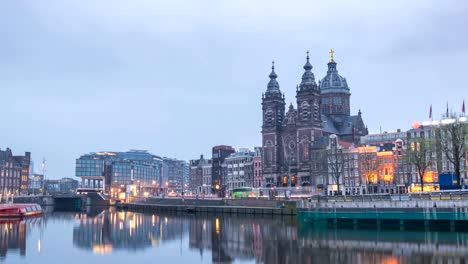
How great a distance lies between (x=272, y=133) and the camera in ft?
613

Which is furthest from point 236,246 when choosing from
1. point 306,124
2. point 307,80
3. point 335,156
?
point 307,80

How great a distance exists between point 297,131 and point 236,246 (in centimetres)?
11383

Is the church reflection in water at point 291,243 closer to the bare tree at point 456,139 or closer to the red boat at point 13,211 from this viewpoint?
the bare tree at point 456,139

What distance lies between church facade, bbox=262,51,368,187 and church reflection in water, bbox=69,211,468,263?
8046cm

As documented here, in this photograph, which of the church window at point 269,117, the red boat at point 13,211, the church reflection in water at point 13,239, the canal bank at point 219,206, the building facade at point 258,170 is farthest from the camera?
the building facade at point 258,170

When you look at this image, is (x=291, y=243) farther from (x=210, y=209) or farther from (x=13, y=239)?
(x=210, y=209)

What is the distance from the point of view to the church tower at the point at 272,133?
185 meters

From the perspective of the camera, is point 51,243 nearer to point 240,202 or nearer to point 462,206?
point 462,206

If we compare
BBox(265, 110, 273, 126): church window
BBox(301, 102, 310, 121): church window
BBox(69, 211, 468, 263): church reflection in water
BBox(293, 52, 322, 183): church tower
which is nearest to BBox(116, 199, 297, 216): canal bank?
BBox(69, 211, 468, 263): church reflection in water

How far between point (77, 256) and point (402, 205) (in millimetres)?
48517

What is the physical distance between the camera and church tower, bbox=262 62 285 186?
608ft

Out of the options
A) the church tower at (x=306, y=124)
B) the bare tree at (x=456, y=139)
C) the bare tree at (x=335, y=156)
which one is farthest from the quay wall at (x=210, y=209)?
the church tower at (x=306, y=124)

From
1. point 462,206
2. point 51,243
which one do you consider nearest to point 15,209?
point 51,243

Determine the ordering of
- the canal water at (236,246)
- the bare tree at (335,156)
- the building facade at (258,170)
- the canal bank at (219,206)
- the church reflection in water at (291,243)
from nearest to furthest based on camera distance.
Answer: the church reflection in water at (291,243) → the canal water at (236,246) → the canal bank at (219,206) → the bare tree at (335,156) → the building facade at (258,170)
